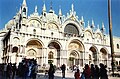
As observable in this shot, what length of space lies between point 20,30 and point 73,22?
11683mm

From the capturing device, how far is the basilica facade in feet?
94.4

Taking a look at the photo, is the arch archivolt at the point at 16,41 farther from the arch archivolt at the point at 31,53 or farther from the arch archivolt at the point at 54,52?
the arch archivolt at the point at 54,52

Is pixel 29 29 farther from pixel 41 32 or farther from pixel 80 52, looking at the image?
pixel 80 52

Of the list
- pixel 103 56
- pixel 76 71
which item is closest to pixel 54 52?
pixel 103 56

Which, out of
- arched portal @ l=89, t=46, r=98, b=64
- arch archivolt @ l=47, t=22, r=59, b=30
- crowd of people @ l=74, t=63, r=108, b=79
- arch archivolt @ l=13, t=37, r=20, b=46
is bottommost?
crowd of people @ l=74, t=63, r=108, b=79

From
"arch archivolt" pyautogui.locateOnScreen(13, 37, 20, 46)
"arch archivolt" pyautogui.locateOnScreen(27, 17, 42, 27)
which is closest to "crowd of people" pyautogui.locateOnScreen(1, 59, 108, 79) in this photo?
"arch archivolt" pyautogui.locateOnScreen(13, 37, 20, 46)

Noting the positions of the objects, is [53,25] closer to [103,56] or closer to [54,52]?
[54,52]

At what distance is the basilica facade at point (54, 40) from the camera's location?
28.8m

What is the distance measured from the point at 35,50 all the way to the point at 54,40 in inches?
154

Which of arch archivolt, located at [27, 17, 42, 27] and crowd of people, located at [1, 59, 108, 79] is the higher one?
arch archivolt, located at [27, 17, 42, 27]

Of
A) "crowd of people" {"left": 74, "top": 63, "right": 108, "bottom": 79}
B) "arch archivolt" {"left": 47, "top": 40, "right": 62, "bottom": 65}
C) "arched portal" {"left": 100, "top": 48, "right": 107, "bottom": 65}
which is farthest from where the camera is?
"arched portal" {"left": 100, "top": 48, "right": 107, "bottom": 65}

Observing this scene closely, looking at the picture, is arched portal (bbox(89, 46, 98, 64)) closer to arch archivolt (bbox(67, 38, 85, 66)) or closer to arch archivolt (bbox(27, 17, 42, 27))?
arch archivolt (bbox(67, 38, 85, 66))

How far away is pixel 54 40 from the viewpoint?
32094 mm

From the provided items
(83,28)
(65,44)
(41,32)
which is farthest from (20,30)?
(83,28)
